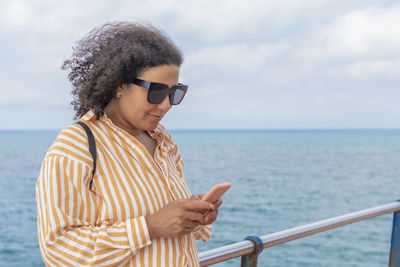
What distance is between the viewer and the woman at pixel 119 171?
3.87ft

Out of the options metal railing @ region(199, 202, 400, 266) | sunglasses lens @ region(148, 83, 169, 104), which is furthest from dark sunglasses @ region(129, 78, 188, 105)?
metal railing @ region(199, 202, 400, 266)

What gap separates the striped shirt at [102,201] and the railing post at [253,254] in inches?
18.5

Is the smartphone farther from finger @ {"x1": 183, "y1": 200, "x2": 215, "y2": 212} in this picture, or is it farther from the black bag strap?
the black bag strap

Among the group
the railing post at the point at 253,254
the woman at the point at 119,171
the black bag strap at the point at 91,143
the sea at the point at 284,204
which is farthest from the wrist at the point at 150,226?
the sea at the point at 284,204

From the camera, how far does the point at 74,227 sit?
3.93ft

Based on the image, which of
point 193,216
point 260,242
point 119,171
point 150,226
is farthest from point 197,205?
point 260,242

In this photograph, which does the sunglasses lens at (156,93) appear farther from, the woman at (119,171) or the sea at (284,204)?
the sea at (284,204)

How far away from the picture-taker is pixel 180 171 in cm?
177

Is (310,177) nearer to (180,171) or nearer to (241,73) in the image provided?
(180,171)

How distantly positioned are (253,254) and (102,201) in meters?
0.85

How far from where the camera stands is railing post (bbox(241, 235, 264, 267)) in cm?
184

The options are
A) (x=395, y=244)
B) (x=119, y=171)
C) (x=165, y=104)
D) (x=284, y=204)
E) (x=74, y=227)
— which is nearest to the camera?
(x=74, y=227)

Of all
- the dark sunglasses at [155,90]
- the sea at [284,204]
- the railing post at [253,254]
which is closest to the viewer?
the dark sunglasses at [155,90]

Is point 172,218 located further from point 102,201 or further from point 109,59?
point 109,59
